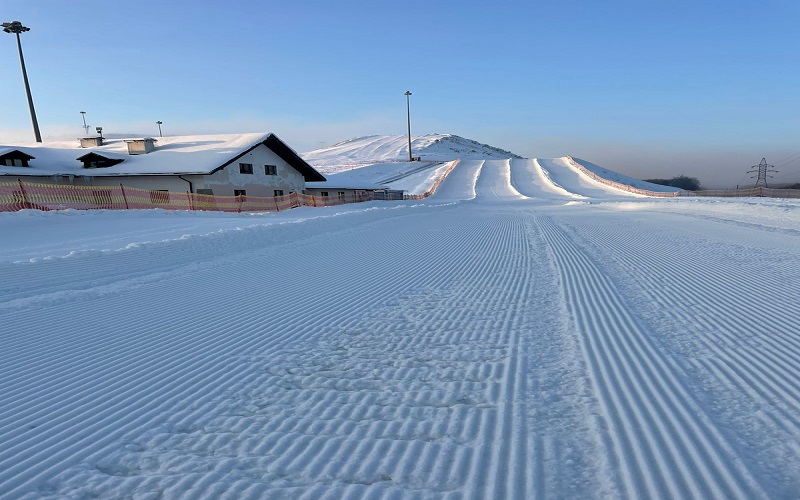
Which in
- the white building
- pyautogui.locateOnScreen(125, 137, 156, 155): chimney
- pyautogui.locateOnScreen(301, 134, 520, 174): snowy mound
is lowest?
the white building

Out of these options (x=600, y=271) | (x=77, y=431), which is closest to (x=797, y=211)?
(x=600, y=271)

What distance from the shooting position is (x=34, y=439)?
3217mm

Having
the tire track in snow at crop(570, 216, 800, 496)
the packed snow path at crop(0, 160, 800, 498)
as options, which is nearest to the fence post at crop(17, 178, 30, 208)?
the packed snow path at crop(0, 160, 800, 498)

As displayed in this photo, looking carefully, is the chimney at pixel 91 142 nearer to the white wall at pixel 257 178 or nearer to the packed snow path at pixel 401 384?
the white wall at pixel 257 178

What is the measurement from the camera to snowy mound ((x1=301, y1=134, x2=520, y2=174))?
12075 cm

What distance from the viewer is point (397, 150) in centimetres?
13425

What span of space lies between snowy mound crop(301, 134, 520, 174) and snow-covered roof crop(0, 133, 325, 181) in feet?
235

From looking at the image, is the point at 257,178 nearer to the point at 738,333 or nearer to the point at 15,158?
the point at 15,158

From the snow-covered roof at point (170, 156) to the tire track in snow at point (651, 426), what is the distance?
93.5ft

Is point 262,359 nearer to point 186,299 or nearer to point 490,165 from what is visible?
point 186,299

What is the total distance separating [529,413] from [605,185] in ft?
199

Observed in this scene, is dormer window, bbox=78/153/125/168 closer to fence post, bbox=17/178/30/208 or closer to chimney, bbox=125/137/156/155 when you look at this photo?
chimney, bbox=125/137/156/155

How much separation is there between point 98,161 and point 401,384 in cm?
3602

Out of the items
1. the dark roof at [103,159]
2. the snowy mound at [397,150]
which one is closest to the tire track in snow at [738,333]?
the dark roof at [103,159]
